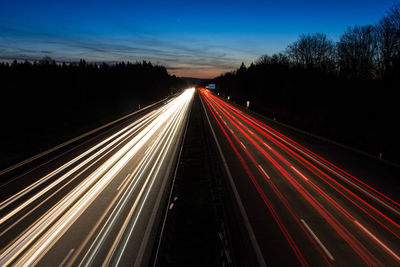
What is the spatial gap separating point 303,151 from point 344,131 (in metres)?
11.3

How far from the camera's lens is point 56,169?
60.5ft

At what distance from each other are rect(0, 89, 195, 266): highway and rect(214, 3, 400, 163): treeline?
2035cm

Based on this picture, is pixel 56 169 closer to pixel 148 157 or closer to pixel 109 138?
pixel 148 157

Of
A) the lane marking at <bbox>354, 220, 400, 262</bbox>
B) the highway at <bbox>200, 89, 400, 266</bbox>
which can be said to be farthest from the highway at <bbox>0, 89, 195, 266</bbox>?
the lane marking at <bbox>354, 220, 400, 262</bbox>

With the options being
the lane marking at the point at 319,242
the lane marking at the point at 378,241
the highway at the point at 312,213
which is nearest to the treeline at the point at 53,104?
the highway at the point at 312,213

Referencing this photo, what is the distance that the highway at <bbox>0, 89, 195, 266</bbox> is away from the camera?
920 centimetres

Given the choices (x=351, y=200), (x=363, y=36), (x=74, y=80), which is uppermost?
(x=363, y=36)

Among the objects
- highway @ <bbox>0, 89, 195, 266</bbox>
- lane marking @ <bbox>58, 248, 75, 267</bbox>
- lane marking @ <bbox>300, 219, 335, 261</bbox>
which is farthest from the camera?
highway @ <bbox>0, 89, 195, 266</bbox>

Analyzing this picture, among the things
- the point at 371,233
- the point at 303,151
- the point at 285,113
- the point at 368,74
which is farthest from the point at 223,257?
the point at 368,74

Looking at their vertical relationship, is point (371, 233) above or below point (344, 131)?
below

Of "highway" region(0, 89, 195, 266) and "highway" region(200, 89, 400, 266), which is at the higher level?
"highway" region(200, 89, 400, 266)

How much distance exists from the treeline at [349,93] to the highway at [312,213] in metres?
9.23

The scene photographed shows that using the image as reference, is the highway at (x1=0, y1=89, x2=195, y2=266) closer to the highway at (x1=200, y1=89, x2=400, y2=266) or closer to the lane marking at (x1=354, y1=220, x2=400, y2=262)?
the highway at (x1=200, y1=89, x2=400, y2=266)

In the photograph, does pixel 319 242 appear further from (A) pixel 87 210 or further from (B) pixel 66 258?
(A) pixel 87 210
